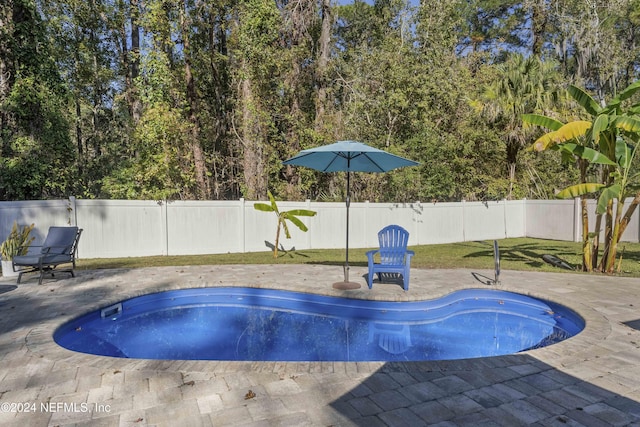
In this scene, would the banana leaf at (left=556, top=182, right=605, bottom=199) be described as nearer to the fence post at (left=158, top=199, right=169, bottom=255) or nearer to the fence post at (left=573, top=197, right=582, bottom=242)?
the fence post at (left=573, top=197, right=582, bottom=242)

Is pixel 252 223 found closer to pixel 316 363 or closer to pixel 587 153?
pixel 316 363

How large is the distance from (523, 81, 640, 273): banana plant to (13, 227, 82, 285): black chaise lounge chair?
10.2m

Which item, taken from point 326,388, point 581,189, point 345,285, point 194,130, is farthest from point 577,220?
point 194,130

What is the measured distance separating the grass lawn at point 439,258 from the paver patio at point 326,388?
16.5 ft

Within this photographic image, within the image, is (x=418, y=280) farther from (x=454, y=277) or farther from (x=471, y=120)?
(x=471, y=120)

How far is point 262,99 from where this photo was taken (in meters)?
17.4

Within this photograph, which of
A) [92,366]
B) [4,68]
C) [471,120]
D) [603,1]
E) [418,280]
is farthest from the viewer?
[603,1]

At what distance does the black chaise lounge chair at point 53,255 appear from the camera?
755 cm

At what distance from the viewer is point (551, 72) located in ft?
54.6

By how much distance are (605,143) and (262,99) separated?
43.9ft

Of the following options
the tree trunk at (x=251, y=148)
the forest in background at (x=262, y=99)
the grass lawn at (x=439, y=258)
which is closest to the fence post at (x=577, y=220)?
the grass lawn at (x=439, y=258)

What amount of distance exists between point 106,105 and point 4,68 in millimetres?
11311

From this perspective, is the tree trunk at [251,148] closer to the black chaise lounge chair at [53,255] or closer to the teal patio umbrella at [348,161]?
the black chaise lounge chair at [53,255]

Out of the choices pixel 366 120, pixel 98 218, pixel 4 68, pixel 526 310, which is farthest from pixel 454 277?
pixel 4 68
